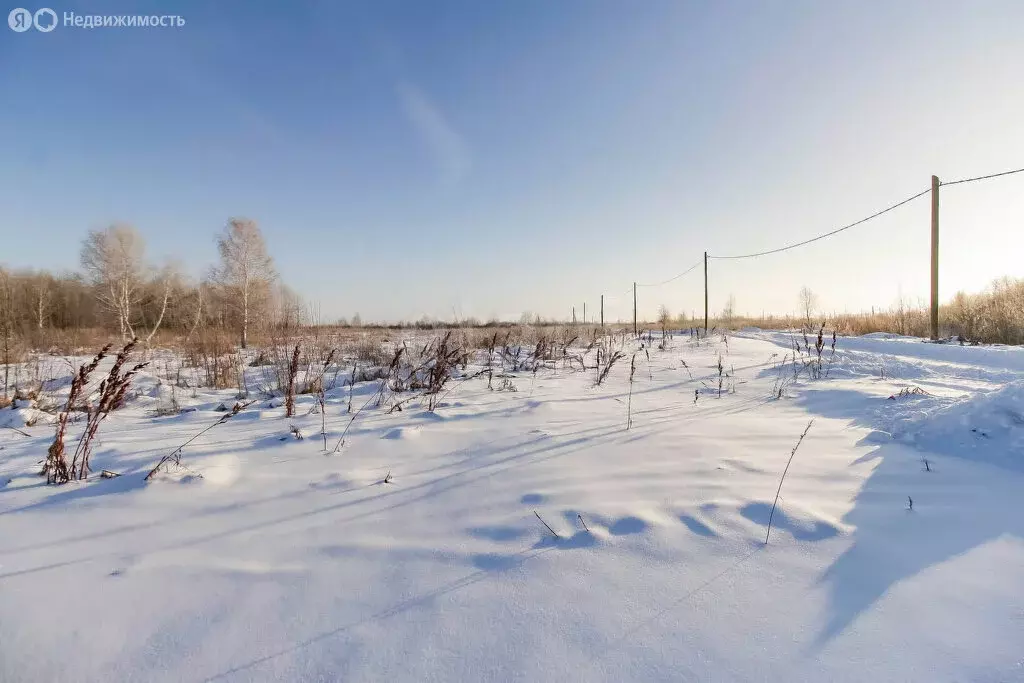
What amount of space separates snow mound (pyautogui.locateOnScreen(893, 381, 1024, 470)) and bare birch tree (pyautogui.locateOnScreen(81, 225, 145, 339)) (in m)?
24.9

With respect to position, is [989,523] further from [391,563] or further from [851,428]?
[391,563]

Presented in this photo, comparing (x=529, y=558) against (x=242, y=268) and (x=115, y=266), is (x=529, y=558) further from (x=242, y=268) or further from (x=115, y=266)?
(x=115, y=266)

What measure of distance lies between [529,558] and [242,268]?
21.0 meters

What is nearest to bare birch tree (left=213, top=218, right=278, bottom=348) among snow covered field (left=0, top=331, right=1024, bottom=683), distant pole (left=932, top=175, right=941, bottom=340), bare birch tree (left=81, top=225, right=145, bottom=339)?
bare birch tree (left=81, top=225, right=145, bottom=339)

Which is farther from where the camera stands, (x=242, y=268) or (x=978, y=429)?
(x=242, y=268)

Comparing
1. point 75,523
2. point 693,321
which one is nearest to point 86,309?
point 75,523

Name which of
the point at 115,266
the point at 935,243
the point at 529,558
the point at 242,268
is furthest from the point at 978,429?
the point at 115,266

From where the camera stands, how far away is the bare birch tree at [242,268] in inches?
704

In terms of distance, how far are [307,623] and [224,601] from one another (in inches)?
10.6

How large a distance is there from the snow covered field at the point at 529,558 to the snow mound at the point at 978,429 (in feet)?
0.06

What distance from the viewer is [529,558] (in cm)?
129

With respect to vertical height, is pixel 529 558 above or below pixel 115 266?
below

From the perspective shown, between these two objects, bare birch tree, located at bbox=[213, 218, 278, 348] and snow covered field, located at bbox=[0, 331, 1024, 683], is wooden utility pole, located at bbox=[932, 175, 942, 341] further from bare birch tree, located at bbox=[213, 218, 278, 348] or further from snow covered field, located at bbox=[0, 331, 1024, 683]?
bare birch tree, located at bbox=[213, 218, 278, 348]

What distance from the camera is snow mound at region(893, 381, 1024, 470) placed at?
2.10 m
